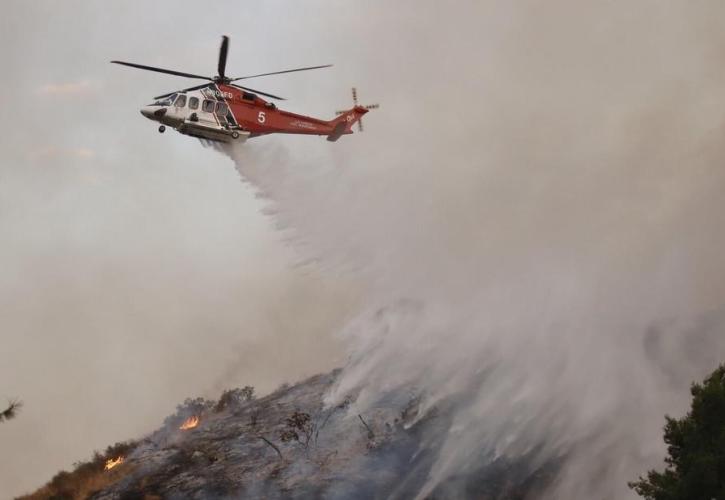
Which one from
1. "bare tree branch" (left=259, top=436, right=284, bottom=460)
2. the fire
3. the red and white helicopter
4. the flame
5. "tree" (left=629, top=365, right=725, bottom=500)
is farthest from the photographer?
the fire

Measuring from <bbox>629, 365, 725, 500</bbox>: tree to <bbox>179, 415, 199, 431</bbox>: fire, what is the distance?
54.3m

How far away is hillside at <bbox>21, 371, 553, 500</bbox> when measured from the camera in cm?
6419

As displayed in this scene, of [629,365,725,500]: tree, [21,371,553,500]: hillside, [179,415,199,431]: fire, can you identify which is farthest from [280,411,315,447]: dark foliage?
[629,365,725,500]: tree

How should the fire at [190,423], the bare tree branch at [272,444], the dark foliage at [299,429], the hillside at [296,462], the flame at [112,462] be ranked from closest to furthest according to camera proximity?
1. the hillside at [296,462]
2. the bare tree branch at [272,444]
3. the dark foliage at [299,429]
4. the flame at [112,462]
5. the fire at [190,423]

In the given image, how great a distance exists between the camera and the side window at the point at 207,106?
189 feet

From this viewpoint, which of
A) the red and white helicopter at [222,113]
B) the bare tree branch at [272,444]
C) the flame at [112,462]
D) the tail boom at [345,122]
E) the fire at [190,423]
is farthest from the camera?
the fire at [190,423]

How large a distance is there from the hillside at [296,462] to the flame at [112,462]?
151 millimetres

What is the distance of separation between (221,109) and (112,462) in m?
38.5

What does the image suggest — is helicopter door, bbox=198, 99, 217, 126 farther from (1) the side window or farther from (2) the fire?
(2) the fire

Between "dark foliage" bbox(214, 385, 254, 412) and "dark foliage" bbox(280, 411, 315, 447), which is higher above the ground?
"dark foliage" bbox(214, 385, 254, 412)

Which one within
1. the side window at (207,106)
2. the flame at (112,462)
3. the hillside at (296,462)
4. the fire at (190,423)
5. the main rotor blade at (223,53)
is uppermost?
the main rotor blade at (223,53)

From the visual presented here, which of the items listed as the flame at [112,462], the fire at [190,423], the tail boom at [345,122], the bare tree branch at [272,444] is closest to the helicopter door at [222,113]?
the tail boom at [345,122]

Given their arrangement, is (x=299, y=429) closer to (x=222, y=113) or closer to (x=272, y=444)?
(x=272, y=444)

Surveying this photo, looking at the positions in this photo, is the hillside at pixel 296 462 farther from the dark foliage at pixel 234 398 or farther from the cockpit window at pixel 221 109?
the cockpit window at pixel 221 109
